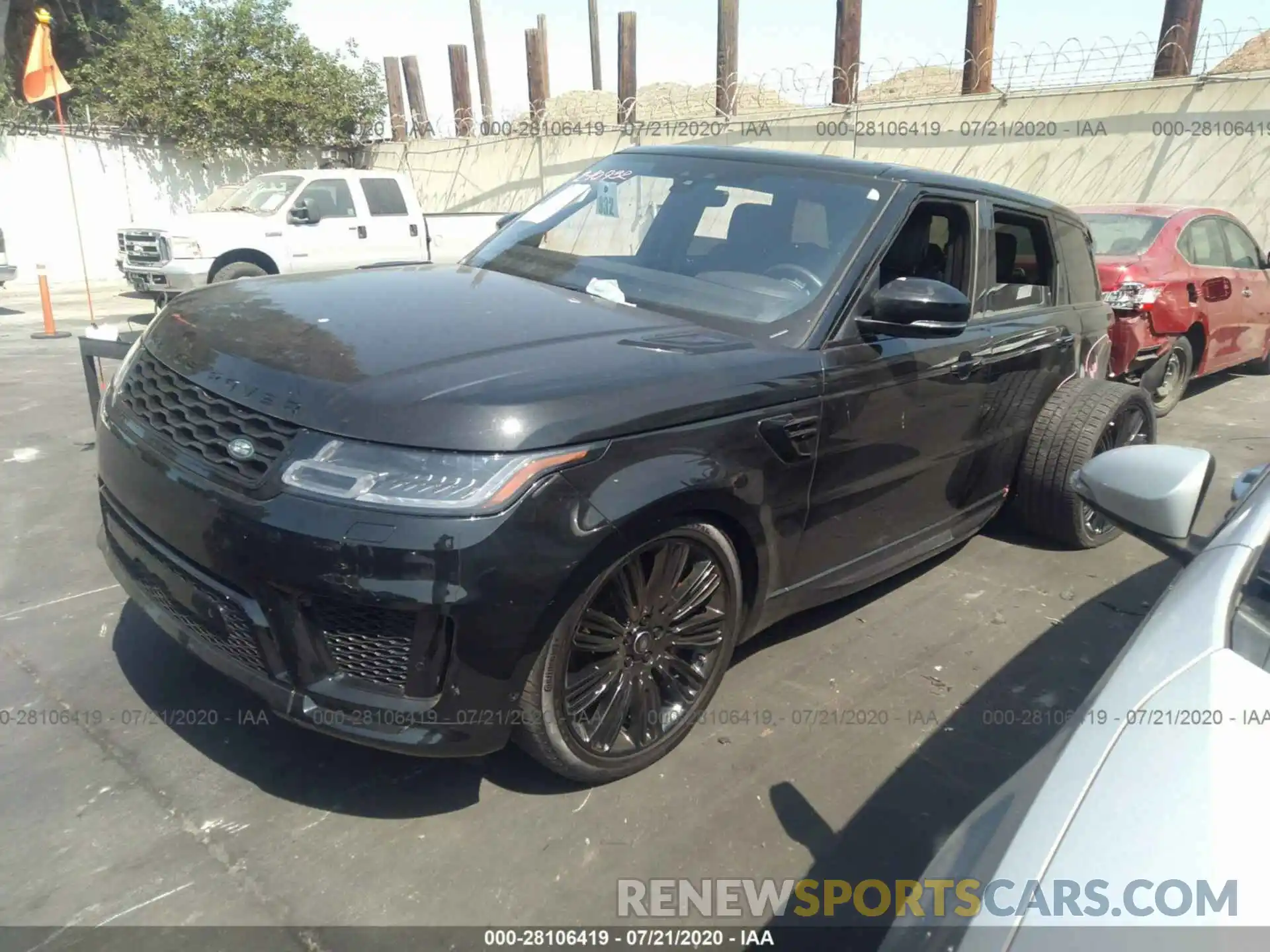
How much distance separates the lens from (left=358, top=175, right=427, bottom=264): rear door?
40.7ft

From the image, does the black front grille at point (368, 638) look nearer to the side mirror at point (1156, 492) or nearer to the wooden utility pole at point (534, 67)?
the side mirror at point (1156, 492)

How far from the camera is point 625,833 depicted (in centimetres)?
249

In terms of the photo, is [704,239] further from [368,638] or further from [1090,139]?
[1090,139]

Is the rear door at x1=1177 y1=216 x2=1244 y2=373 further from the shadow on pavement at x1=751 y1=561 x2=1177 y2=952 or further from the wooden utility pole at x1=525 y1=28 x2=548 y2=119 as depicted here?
the wooden utility pole at x1=525 y1=28 x2=548 y2=119

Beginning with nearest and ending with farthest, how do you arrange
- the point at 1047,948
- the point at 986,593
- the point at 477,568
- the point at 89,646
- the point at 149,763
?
the point at 1047,948 < the point at 477,568 < the point at 149,763 < the point at 89,646 < the point at 986,593

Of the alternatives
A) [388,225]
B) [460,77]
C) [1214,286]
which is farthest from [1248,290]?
[460,77]

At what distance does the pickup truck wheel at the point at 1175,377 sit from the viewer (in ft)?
23.6

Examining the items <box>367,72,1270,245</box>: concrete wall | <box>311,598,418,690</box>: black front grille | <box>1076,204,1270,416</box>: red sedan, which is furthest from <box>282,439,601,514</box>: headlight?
<box>367,72,1270,245</box>: concrete wall

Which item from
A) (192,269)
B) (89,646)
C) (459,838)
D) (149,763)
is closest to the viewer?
(459,838)

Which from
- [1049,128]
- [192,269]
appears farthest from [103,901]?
[1049,128]

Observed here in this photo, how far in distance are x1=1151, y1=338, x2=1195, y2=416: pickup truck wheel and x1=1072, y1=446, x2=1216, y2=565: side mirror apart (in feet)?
19.6

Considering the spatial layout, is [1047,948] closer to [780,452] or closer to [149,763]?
[780,452]

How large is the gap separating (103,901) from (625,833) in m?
1.28

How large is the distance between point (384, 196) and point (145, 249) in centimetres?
311
